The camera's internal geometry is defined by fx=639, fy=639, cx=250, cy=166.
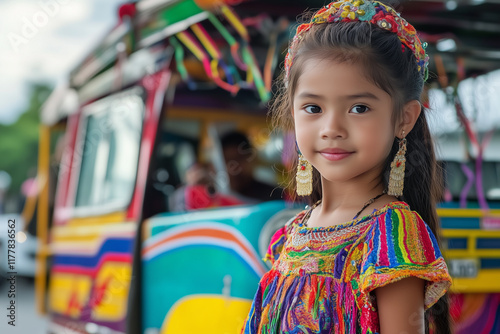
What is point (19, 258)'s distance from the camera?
938 centimetres

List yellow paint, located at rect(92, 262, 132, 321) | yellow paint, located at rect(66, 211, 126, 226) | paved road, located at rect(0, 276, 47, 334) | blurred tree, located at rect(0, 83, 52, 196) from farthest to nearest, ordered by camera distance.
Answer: blurred tree, located at rect(0, 83, 52, 196) → paved road, located at rect(0, 276, 47, 334) → yellow paint, located at rect(66, 211, 126, 226) → yellow paint, located at rect(92, 262, 132, 321)

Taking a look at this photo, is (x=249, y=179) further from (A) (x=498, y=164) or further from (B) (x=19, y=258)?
A: (B) (x=19, y=258)

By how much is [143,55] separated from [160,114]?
44cm

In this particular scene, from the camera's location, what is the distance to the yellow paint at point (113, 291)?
11.9 feet

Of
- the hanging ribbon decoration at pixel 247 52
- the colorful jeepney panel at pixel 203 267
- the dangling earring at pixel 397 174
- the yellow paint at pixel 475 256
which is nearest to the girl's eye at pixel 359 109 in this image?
the dangling earring at pixel 397 174

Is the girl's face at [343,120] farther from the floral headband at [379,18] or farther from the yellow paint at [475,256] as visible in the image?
the yellow paint at [475,256]

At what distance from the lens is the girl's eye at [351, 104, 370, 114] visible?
1271 mm

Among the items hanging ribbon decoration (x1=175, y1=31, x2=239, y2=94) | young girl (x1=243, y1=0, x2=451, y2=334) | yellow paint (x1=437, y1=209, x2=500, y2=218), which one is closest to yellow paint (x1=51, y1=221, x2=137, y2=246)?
hanging ribbon decoration (x1=175, y1=31, x2=239, y2=94)

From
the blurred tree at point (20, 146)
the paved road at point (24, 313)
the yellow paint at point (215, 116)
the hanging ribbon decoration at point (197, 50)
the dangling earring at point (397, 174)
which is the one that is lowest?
the paved road at point (24, 313)

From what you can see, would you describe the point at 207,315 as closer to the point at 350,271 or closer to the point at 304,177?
the point at 304,177

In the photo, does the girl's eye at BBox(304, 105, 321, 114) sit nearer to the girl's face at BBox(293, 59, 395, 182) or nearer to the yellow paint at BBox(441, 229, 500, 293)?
the girl's face at BBox(293, 59, 395, 182)

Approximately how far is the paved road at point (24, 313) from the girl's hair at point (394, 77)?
3.03 m

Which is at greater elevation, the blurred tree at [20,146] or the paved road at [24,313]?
the blurred tree at [20,146]

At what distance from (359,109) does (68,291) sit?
4010mm
